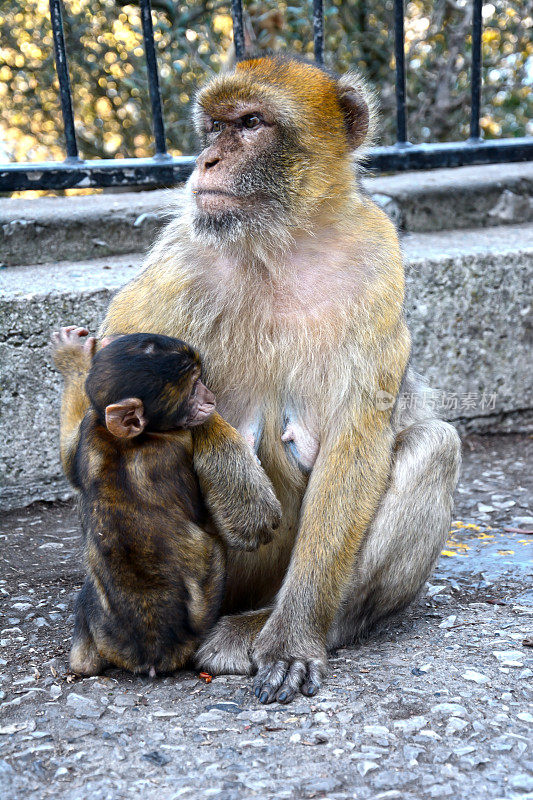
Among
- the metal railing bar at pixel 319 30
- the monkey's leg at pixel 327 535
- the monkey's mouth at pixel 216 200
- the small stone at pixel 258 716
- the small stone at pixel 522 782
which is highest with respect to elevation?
the metal railing bar at pixel 319 30

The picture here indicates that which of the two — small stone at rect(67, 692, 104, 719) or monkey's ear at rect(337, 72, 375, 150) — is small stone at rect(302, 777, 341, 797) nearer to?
small stone at rect(67, 692, 104, 719)

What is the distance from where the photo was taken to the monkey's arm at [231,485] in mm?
2904

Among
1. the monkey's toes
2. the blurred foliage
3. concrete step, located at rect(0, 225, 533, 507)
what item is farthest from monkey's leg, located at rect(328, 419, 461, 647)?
the blurred foliage

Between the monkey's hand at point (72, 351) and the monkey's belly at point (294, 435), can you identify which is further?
the monkey's hand at point (72, 351)

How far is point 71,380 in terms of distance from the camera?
3.37m

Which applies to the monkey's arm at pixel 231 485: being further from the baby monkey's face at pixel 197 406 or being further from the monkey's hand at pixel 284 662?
the monkey's hand at pixel 284 662

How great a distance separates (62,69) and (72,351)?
1774 millimetres

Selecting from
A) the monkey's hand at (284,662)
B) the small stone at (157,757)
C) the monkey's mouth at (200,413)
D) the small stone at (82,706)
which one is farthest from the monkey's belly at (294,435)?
the small stone at (157,757)

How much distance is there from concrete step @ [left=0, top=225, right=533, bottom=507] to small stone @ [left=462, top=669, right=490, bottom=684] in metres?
2.11

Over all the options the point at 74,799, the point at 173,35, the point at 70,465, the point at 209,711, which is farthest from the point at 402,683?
the point at 173,35

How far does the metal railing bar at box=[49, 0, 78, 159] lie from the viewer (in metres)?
4.39

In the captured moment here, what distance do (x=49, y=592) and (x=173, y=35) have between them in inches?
199

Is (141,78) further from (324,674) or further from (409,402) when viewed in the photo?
(324,674)

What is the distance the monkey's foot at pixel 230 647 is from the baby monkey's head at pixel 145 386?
0.73 meters
